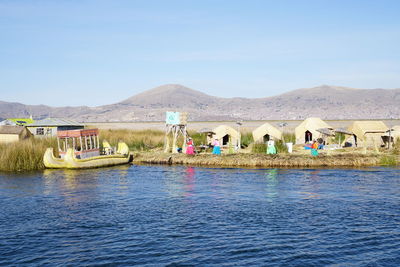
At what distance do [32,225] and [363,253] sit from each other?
10.3m

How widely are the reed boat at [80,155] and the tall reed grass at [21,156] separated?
0.80 m

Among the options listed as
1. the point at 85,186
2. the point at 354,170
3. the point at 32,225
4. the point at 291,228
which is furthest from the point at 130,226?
the point at 354,170

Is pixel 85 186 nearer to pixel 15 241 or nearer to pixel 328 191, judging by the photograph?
pixel 15 241

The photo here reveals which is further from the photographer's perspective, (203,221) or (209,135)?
(209,135)

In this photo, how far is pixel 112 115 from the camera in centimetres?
19312

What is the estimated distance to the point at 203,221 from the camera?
16.1m

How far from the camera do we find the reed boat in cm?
3048

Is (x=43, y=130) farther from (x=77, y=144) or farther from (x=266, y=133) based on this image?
(x=266, y=133)

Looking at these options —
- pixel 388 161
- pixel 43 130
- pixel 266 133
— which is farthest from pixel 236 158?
pixel 43 130

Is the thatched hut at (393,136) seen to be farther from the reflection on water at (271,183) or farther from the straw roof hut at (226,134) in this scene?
the reflection on water at (271,183)

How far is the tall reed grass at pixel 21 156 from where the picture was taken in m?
30.0

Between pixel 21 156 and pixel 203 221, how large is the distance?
61.6 ft

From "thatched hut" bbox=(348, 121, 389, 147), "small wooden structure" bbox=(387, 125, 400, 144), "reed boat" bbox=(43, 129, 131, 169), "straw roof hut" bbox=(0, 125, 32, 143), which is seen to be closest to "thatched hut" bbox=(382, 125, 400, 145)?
"small wooden structure" bbox=(387, 125, 400, 144)

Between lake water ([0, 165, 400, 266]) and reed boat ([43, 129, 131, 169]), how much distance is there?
4.34 meters
